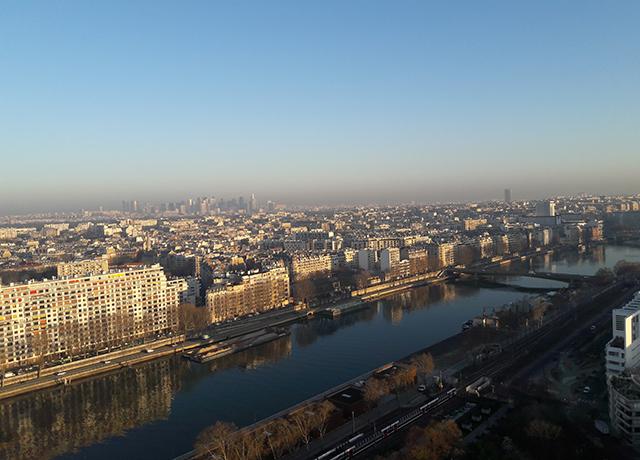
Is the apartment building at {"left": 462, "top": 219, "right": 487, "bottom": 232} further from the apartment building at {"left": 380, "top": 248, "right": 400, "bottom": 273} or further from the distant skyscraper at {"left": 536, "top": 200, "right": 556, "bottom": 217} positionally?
the apartment building at {"left": 380, "top": 248, "right": 400, "bottom": 273}

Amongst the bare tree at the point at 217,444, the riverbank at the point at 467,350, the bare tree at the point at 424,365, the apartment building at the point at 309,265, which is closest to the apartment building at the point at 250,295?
the apartment building at the point at 309,265

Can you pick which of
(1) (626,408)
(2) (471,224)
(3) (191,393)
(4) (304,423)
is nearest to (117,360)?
(3) (191,393)

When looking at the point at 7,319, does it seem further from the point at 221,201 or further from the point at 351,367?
the point at 221,201

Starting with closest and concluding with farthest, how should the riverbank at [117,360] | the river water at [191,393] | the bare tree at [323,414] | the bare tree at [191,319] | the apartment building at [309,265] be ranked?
the bare tree at [323,414] < the river water at [191,393] < the riverbank at [117,360] < the bare tree at [191,319] < the apartment building at [309,265]

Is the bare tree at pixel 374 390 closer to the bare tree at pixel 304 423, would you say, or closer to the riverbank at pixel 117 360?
the bare tree at pixel 304 423

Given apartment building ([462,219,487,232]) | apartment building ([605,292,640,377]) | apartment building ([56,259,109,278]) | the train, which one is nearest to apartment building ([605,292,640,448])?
apartment building ([605,292,640,377])

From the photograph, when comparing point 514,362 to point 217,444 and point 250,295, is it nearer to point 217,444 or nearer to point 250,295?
point 217,444

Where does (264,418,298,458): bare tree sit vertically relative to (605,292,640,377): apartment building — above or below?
below

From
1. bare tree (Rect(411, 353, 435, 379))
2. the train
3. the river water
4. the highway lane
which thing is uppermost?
bare tree (Rect(411, 353, 435, 379))
